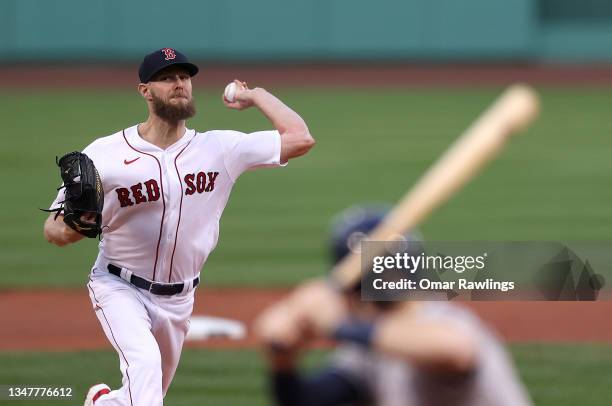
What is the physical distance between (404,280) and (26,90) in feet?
82.3

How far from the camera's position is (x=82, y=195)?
5.69 metres

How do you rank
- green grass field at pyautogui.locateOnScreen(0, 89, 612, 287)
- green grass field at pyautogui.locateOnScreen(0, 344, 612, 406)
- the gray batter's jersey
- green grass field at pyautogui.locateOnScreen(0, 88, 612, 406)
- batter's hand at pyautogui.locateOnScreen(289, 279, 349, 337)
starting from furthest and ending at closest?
green grass field at pyautogui.locateOnScreen(0, 89, 612, 287), green grass field at pyautogui.locateOnScreen(0, 88, 612, 406), green grass field at pyautogui.locateOnScreen(0, 344, 612, 406), the gray batter's jersey, batter's hand at pyautogui.locateOnScreen(289, 279, 349, 337)

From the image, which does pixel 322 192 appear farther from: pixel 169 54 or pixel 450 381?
pixel 450 381

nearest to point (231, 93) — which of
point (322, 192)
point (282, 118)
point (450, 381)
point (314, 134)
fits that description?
point (282, 118)

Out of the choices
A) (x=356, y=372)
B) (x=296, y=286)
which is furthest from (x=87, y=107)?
(x=356, y=372)

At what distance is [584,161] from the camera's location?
1902 cm

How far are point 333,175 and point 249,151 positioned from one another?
39.7ft

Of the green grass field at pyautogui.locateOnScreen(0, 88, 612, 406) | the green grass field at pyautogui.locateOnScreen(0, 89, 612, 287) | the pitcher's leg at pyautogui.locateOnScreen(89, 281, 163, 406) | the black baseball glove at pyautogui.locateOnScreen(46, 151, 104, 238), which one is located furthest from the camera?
the green grass field at pyautogui.locateOnScreen(0, 89, 612, 287)

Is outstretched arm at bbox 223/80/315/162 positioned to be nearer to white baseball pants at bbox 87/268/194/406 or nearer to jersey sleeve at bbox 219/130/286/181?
jersey sleeve at bbox 219/130/286/181

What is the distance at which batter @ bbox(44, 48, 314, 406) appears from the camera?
6016 millimetres

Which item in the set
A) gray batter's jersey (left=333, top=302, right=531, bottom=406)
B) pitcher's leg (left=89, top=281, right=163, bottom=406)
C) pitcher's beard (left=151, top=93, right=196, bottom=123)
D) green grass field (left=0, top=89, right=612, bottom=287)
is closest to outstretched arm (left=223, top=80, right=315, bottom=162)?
pitcher's beard (left=151, top=93, right=196, bottom=123)

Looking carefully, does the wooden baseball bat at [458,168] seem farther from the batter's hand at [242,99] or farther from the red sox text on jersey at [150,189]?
the batter's hand at [242,99]

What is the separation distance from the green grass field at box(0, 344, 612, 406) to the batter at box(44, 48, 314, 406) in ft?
4.78

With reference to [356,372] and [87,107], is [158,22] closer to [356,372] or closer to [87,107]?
[87,107]
